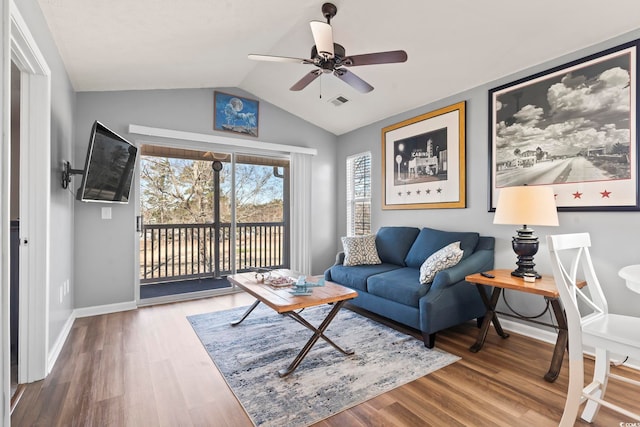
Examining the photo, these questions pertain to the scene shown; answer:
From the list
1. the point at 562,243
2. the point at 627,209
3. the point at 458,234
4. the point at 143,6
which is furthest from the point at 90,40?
the point at 627,209

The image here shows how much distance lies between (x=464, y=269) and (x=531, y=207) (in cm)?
75

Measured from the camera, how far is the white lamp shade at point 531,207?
2328 mm

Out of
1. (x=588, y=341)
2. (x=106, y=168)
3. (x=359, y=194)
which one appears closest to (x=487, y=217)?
(x=588, y=341)

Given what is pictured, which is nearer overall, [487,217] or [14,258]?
[14,258]

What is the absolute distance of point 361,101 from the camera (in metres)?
4.05

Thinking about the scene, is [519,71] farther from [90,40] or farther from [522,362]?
[90,40]

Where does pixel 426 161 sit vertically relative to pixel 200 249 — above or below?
above

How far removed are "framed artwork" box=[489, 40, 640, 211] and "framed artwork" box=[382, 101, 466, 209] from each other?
1.36ft

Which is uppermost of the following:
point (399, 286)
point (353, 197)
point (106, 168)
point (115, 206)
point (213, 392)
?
point (106, 168)

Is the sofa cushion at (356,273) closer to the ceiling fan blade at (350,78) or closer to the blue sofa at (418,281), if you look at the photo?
the blue sofa at (418,281)

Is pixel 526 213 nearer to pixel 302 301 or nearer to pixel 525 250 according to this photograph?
pixel 525 250

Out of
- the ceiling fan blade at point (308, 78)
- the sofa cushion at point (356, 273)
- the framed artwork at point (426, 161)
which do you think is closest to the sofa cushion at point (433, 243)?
the sofa cushion at point (356, 273)

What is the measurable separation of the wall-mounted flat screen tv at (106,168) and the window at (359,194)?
3.05 m

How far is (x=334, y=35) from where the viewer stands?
2.92 metres
